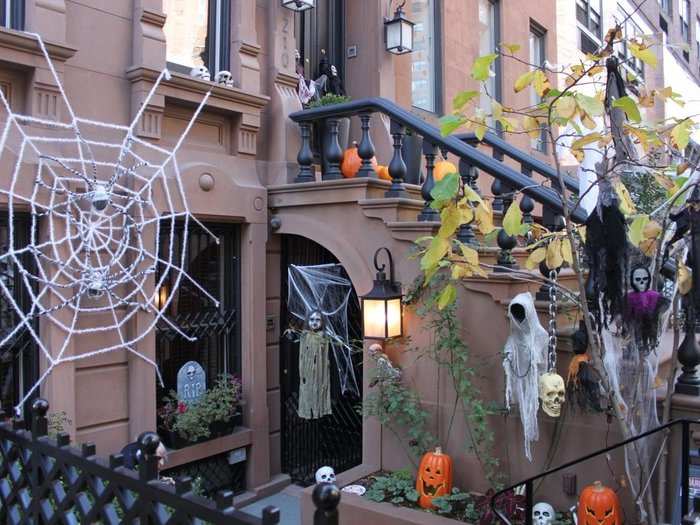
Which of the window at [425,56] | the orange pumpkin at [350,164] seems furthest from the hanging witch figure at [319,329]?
the window at [425,56]

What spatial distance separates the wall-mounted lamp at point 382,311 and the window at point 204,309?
1609 millimetres

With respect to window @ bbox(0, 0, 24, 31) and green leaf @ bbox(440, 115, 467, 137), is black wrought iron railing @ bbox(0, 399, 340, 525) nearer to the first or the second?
green leaf @ bbox(440, 115, 467, 137)

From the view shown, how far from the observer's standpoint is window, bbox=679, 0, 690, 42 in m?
24.2

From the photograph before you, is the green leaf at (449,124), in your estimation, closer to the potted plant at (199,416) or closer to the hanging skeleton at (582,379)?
the hanging skeleton at (582,379)

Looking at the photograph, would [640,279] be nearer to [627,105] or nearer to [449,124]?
[627,105]

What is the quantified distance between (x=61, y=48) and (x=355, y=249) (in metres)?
2.73

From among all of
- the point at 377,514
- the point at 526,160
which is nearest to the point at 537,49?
the point at 526,160

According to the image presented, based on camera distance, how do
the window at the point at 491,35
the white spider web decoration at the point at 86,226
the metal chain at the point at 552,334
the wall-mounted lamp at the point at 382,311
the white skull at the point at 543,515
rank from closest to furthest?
the metal chain at the point at 552,334
the white skull at the point at 543,515
the white spider web decoration at the point at 86,226
the wall-mounted lamp at the point at 382,311
the window at the point at 491,35

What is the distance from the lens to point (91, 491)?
7.09 ft

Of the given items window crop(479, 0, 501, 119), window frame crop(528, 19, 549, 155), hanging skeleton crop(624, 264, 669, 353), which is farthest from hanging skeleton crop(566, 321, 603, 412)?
window frame crop(528, 19, 549, 155)

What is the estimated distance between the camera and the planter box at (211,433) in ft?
17.8

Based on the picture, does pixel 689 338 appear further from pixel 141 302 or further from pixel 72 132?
pixel 72 132

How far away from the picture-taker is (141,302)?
206 inches

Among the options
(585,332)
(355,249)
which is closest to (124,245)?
(355,249)
